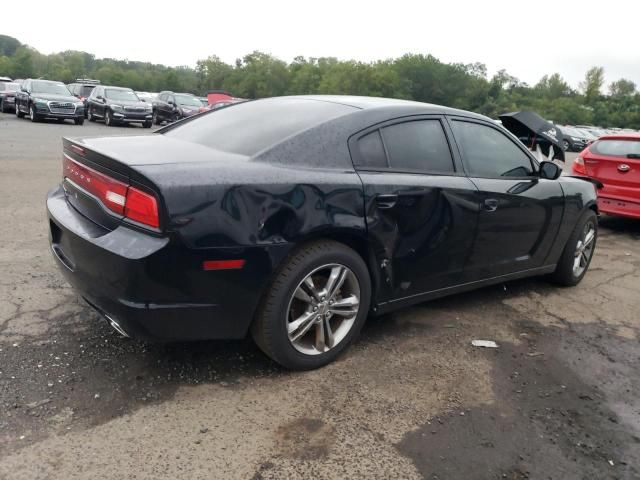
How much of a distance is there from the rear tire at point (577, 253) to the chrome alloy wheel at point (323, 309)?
102 inches

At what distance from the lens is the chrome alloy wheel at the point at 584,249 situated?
505cm

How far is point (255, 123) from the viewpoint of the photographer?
11.3 feet

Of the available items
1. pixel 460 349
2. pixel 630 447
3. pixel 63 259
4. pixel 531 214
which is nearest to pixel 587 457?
pixel 630 447

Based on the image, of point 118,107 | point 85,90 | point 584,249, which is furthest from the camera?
point 85,90

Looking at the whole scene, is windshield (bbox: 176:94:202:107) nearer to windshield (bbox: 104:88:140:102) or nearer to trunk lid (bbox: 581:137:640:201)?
windshield (bbox: 104:88:140:102)

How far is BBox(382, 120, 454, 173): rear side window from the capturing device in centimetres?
344

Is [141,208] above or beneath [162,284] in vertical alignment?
above

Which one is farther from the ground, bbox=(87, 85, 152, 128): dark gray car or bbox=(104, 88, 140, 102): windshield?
bbox=(104, 88, 140, 102): windshield

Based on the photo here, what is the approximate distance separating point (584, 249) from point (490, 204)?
1869 millimetres

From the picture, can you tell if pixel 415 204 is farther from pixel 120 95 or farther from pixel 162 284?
pixel 120 95

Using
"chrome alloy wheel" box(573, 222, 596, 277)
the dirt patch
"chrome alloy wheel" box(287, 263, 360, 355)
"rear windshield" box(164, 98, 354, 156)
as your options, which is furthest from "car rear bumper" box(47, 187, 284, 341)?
"chrome alloy wheel" box(573, 222, 596, 277)

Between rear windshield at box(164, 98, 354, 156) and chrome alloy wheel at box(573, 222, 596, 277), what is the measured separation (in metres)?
2.86

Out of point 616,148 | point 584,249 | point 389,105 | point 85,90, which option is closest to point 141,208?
point 389,105

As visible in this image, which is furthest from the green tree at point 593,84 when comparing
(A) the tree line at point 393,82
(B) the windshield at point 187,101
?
(B) the windshield at point 187,101
